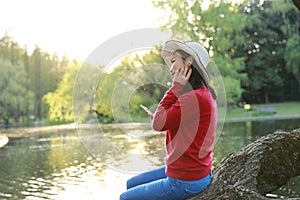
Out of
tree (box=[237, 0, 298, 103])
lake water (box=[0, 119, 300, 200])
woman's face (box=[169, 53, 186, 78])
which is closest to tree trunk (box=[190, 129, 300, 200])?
lake water (box=[0, 119, 300, 200])

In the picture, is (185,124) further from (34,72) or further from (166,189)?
(34,72)

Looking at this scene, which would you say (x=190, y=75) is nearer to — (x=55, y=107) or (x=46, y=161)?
(x=46, y=161)

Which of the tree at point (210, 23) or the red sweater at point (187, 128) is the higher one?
the tree at point (210, 23)

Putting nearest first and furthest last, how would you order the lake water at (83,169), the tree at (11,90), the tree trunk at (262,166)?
the tree trunk at (262,166) → the lake water at (83,169) → the tree at (11,90)

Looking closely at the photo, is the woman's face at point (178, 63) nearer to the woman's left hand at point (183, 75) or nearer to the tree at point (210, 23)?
the woman's left hand at point (183, 75)

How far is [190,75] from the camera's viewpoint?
223cm

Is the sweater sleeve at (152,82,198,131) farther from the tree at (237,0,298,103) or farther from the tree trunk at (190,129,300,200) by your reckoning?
the tree at (237,0,298,103)

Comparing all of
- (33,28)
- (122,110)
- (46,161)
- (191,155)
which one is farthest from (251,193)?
(33,28)

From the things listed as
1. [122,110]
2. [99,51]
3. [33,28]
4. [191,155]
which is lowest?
[191,155]

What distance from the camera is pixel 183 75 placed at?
221 centimetres

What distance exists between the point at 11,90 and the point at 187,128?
3064 centimetres

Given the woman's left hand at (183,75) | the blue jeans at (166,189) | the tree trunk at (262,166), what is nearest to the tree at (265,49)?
the tree trunk at (262,166)

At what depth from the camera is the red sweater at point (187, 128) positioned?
2148 mm

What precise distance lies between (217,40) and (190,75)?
84.8 feet
